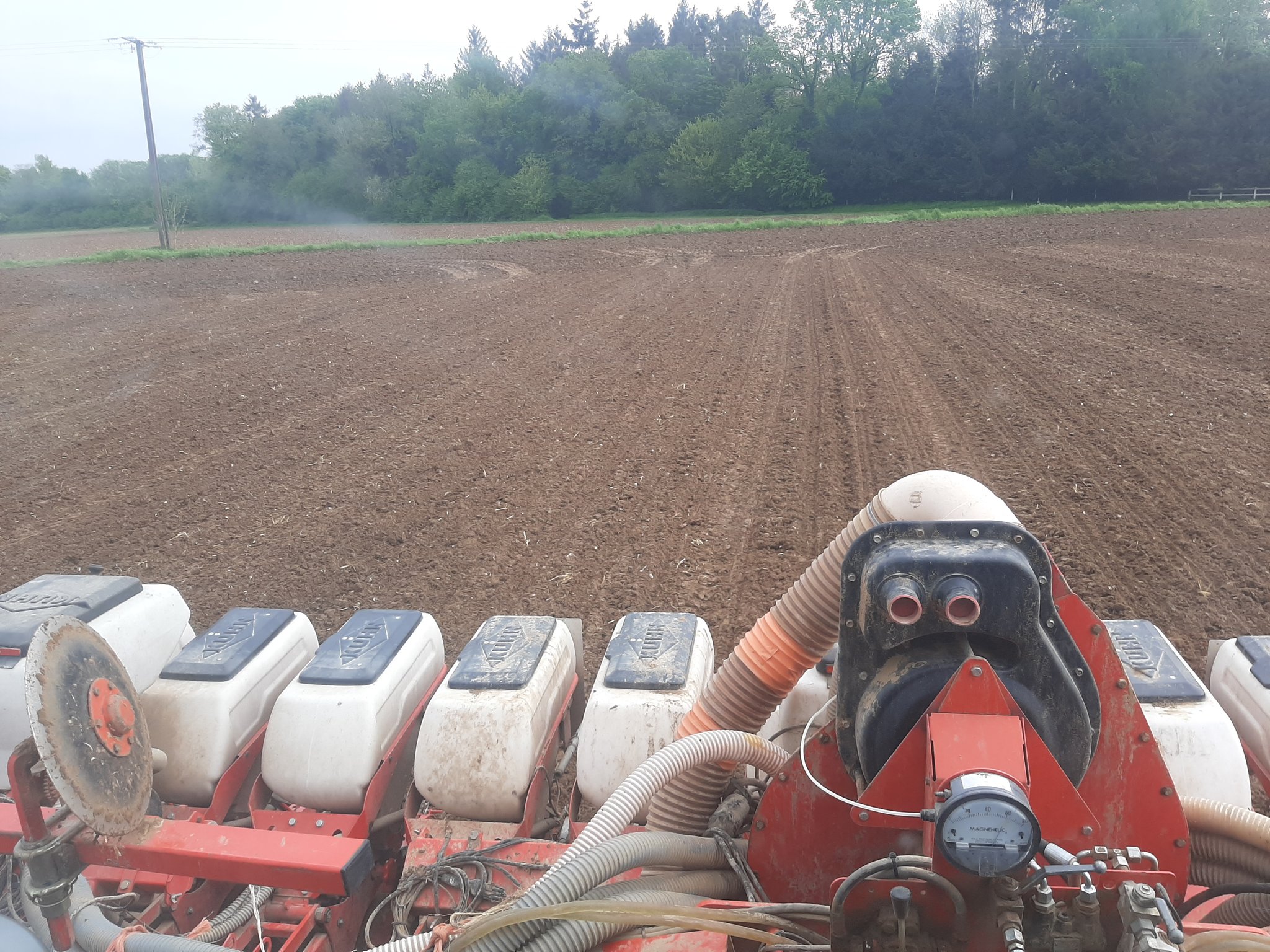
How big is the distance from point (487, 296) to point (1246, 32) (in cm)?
4624

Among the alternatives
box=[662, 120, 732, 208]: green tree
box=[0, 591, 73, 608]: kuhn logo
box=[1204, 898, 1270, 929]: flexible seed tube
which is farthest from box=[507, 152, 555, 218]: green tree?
box=[1204, 898, 1270, 929]: flexible seed tube

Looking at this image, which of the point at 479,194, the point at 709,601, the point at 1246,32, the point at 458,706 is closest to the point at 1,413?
the point at 709,601

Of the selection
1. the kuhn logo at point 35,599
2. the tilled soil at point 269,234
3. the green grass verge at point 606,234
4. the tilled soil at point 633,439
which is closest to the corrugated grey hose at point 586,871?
the kuhn logo at point 35,599

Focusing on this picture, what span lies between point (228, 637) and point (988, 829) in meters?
2.56

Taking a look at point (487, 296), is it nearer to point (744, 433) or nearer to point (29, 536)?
point (744, 433)

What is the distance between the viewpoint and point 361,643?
2.99 meters

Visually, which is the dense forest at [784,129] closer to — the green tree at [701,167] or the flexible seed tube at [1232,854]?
the green tree at [701,167]

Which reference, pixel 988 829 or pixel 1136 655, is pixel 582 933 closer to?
pixel 988 829

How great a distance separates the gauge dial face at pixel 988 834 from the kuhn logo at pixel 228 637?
2.41m

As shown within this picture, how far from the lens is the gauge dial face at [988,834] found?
139cm

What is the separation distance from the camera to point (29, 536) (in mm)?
6520

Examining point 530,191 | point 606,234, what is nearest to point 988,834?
point 606,234

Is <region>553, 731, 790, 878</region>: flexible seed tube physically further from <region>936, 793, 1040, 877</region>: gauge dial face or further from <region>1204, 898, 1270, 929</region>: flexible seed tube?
<region>1204, 898, 1270, 929</region>: flexible seed tube

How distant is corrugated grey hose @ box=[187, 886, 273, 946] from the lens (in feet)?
7.39
